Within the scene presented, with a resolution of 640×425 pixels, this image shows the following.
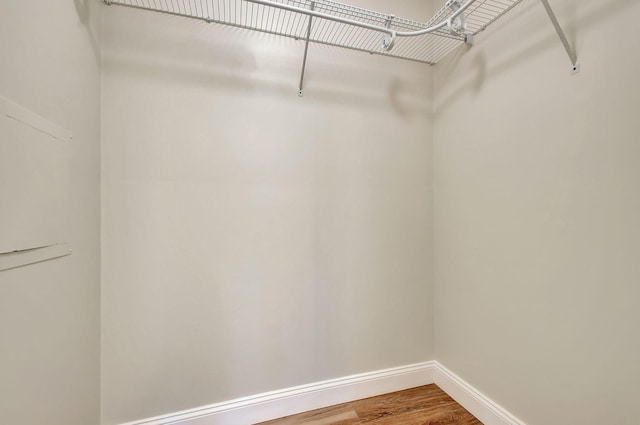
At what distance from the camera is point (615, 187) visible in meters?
0.82

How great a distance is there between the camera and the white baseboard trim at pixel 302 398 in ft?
3.95

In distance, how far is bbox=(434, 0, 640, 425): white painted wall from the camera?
2.64 feet

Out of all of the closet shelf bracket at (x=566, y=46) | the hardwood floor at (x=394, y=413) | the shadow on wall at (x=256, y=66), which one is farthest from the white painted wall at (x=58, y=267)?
the closet shelf bracket at (x=566, y=46)

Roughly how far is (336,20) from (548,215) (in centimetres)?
118

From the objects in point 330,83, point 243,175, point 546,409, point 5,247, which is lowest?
point 546,409

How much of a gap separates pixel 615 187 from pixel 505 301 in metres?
0.62

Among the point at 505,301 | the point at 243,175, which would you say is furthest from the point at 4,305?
the point at 505,301

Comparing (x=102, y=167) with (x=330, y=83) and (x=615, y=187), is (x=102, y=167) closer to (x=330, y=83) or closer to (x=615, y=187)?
(x=330, y=83)

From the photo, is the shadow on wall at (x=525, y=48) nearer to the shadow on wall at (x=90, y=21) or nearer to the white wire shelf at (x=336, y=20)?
the white wire shelf at (x=336, y=20)

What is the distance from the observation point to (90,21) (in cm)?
99

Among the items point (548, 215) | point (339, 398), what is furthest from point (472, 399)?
point (548, 215)

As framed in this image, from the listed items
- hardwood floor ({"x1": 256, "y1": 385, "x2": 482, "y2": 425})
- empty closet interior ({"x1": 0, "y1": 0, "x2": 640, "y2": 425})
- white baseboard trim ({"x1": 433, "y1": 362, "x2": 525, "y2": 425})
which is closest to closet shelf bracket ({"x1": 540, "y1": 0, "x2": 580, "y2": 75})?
empty closet interior ({"x1": 0, "y1": 0, "x2": 640, "y2": 425})

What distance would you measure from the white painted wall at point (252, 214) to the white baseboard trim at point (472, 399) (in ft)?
0.55

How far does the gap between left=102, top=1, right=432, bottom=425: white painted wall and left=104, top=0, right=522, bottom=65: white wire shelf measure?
7 centimetres
